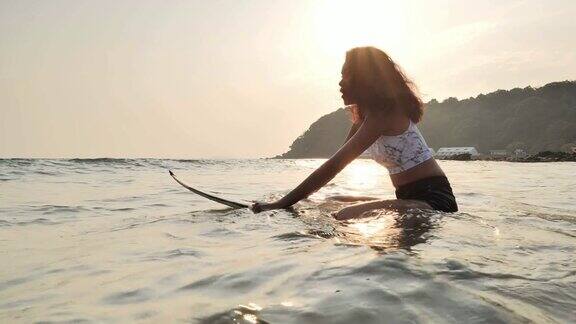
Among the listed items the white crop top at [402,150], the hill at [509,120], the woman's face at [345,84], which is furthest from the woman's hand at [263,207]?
the hill at [509,120]

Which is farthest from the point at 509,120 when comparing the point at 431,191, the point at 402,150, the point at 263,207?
the point at 263,207

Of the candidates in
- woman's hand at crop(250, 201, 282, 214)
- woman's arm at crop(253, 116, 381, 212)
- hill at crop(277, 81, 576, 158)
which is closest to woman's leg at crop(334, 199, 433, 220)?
woman's arm at crop(253, 116, 381, 212)

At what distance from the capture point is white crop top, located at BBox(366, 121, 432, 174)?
4.51 metres

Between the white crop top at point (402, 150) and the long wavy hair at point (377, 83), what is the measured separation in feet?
0.90

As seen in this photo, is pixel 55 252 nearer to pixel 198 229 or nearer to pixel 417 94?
pixel 198 229

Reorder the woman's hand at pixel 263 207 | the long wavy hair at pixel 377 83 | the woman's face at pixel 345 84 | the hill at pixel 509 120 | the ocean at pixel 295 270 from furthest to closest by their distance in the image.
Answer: the hill at pixel 509 120 → the woman's hand at pixel 263 207 → the woman's face at pixel 345 84 → the long wavy hair at pixel 377 83 → the ocean at pixel 295 270

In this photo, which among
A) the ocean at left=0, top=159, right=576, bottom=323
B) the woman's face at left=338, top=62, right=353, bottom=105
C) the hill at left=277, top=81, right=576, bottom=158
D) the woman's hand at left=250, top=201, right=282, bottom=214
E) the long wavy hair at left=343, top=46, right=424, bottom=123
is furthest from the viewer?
the hill at left=277, top=81, right=576, bottom=158

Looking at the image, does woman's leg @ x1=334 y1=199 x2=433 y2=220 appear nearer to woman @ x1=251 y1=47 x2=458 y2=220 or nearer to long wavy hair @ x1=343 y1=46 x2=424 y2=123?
woman @ x1=251 y1=47 x2=458 y2=220

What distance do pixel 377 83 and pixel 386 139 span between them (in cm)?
60

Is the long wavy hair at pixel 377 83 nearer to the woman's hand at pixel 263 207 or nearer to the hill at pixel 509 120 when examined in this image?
the woman's hand at pixel 263 207

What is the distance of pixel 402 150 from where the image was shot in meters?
4.55

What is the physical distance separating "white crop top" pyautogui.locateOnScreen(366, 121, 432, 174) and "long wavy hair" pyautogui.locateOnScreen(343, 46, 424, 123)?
0.27 meters

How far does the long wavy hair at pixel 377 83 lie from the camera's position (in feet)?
14.6

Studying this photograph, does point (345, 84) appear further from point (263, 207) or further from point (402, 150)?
point (263, 207)
